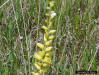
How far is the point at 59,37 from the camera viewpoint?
221 centimetres

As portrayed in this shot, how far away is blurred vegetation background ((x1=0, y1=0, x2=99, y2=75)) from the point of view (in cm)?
181

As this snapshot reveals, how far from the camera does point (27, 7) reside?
264 centimetres

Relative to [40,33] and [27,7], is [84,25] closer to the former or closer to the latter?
[40,33]

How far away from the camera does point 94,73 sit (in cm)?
168

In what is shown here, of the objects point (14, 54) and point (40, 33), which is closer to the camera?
point (14, 54)

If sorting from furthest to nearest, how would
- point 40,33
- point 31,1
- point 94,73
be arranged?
1. point 31,1
2. point 40,33
3. point 94,73

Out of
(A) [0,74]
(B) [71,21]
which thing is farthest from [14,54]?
(B) [71,21]

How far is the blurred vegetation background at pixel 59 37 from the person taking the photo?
71.3 inches

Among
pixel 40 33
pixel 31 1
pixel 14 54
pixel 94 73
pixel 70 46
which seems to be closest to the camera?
pixel 94 73

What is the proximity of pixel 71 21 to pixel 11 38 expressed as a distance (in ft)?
2.30

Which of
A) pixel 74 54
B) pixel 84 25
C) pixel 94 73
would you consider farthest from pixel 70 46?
pixel 94 73

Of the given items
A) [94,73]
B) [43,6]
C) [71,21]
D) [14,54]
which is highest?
[43,6]

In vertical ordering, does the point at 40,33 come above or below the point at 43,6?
Result: below

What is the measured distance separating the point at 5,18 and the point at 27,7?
0.35m
